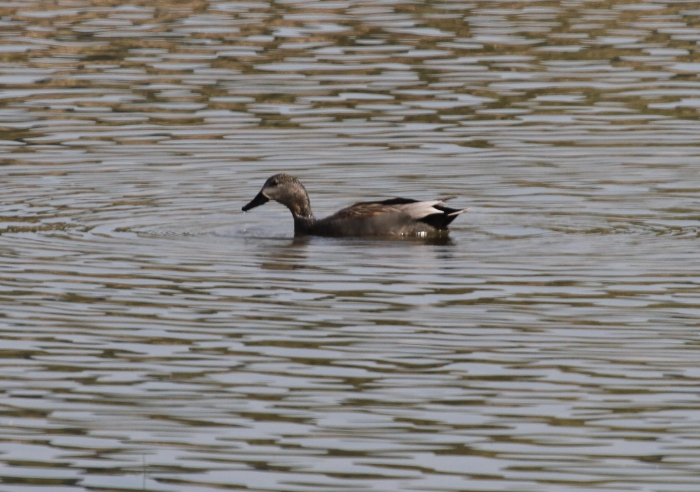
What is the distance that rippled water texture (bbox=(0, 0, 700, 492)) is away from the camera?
27.9 feet

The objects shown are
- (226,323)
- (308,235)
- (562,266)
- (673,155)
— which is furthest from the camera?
(673,155)

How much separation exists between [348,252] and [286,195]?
165 cm

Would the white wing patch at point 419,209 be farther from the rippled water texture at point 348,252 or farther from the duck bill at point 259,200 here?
the duck bill at point 259,200

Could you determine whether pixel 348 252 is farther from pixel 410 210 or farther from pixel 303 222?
pixel 303 222

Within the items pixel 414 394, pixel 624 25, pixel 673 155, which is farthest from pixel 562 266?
pixel 624 25

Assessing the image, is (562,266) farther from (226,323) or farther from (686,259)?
(226,323)

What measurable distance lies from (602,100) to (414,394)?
39.9ft

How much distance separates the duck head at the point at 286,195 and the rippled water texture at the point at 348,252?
330 millimetres

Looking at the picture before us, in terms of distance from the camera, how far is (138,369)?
995 centimetres

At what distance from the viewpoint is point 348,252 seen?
46.8 ft

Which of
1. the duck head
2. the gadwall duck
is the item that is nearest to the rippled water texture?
the gadwall duck

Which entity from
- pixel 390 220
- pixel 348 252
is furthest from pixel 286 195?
pixel 348 252

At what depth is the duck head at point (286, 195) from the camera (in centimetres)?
1566

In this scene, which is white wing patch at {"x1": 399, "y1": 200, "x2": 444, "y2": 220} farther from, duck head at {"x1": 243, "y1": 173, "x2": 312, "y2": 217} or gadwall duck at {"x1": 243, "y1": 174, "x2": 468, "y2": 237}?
duck head at {"x1": 243, "y1": 173, "x2": 312, "y2": 217}
